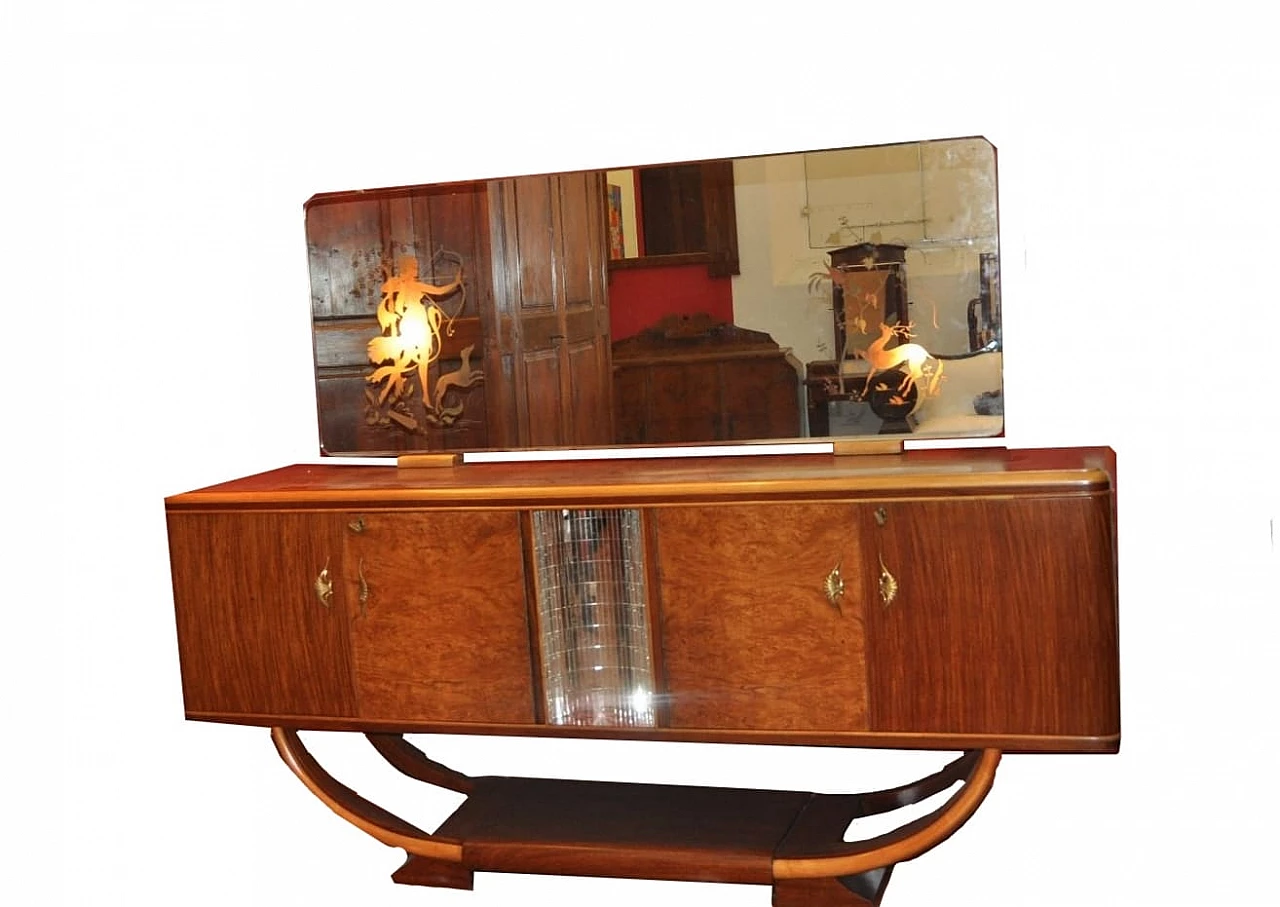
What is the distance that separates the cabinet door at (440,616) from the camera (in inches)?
151

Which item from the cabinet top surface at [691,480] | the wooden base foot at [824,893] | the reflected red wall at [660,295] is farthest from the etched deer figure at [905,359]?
the wooden base foot at [824,893]

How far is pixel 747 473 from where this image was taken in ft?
12.2

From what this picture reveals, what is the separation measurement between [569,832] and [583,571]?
73 cm

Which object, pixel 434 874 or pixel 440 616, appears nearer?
pixel 440 616

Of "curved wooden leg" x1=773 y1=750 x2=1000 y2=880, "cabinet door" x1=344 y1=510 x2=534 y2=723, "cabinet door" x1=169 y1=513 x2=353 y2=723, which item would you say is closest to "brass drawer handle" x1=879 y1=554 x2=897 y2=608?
"curved wooden leg" x1=773 y1=750 x2=1000 y2=880

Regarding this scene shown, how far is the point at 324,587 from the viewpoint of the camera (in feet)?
13.0

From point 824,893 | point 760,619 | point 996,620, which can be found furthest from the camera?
point 824,893

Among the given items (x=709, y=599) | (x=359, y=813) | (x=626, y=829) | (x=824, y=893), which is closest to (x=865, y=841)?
(x=824, y=893)

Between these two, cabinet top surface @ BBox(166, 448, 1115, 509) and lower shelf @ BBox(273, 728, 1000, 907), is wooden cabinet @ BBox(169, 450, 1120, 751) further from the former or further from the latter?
Result: lower shelf @ BBox(273, 728, 1000, 907)

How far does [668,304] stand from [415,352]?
0.72 m

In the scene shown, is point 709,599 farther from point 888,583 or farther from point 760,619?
point 888,583

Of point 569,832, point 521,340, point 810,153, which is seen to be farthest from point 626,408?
point 569,832

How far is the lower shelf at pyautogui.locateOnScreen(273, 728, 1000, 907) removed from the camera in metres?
3.76

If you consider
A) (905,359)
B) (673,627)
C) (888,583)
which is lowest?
(673,627)
